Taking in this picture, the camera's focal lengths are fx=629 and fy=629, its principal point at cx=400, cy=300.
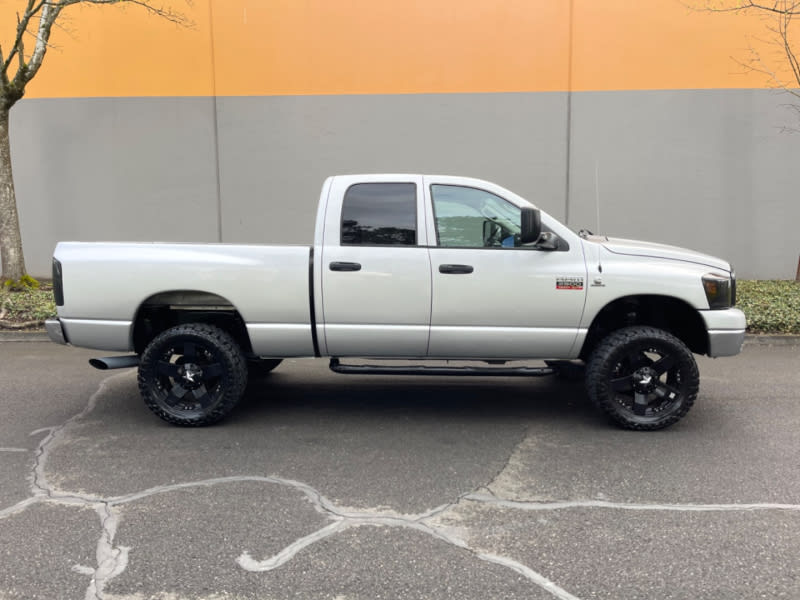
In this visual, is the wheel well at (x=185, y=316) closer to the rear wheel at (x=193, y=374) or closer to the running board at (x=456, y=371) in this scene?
the rear wheel at (x=193, y=374)

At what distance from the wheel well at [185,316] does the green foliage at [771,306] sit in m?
6.66

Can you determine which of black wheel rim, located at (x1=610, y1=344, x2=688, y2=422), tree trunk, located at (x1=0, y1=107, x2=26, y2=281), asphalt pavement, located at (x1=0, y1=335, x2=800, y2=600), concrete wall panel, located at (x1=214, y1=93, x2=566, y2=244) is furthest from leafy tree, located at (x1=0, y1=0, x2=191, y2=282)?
black wheel rim, located at (x1=610, y1=344, x2=688, y2=422)

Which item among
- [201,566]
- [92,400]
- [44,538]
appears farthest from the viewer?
[92,400]

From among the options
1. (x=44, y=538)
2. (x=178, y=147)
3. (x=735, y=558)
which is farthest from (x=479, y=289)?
(x=178, y=147)

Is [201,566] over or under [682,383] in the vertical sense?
under

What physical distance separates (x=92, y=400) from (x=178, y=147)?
271 inches

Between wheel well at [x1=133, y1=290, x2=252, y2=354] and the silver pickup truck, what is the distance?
0.10m

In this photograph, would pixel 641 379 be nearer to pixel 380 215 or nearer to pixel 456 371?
pixel 456 371

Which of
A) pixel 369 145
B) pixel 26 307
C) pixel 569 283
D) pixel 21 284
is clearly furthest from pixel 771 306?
pixel 21 284

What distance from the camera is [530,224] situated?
4574mm

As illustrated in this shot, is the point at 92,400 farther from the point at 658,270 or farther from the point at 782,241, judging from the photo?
the point at 782,241

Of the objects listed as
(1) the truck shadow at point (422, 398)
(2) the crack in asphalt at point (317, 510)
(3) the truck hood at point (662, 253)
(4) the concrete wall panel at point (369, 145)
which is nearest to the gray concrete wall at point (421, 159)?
(4) the concrete wall panel at point (369, 145)

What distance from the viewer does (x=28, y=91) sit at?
1161cm

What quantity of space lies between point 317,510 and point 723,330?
3365 mm
